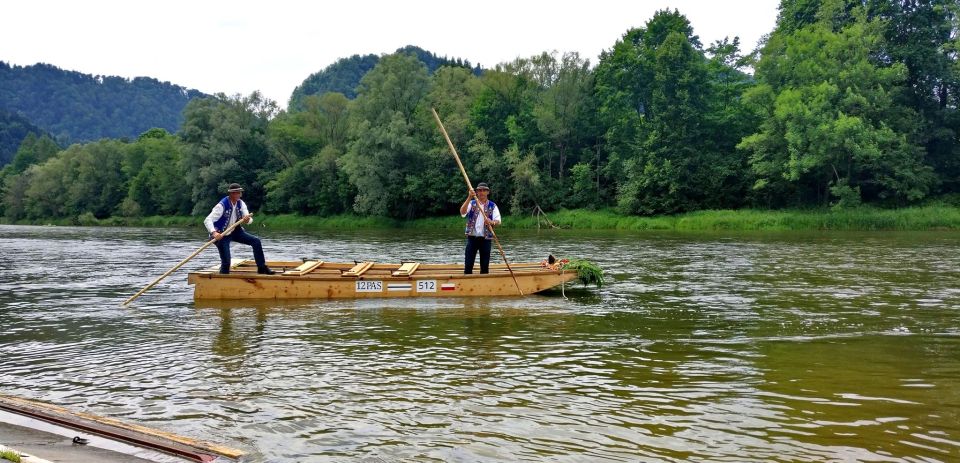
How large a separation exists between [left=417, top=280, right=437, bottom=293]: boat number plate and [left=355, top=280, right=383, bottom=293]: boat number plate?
89 centimetres

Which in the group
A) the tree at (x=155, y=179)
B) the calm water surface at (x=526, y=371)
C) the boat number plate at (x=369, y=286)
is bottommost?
the calm water surface at (x=526, y=371)

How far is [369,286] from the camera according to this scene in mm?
15805

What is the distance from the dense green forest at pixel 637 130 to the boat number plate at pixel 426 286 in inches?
1663

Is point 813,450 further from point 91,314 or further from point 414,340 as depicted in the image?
point 91,314

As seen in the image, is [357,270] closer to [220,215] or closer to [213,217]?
[220,215]

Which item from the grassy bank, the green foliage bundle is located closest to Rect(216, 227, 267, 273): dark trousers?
the green foliage bundle

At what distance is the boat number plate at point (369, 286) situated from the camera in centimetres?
1577

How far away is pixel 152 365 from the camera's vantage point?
9.16m

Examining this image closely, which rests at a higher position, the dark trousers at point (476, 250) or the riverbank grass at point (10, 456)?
the dark trousers at point (476, 250)

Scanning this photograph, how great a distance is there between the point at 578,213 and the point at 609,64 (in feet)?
54.0

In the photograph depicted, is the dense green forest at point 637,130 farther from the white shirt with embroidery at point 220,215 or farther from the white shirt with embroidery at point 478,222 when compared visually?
the white shirt with embroidery at point 220,215

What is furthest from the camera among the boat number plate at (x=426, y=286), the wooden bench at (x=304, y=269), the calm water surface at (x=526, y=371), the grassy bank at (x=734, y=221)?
the grassy bank at (x=734, y=221)

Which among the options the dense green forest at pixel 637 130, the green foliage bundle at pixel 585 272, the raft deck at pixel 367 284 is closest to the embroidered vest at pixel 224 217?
the raft deck at pixel 367 284

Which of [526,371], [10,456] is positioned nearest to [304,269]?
[526,371]
